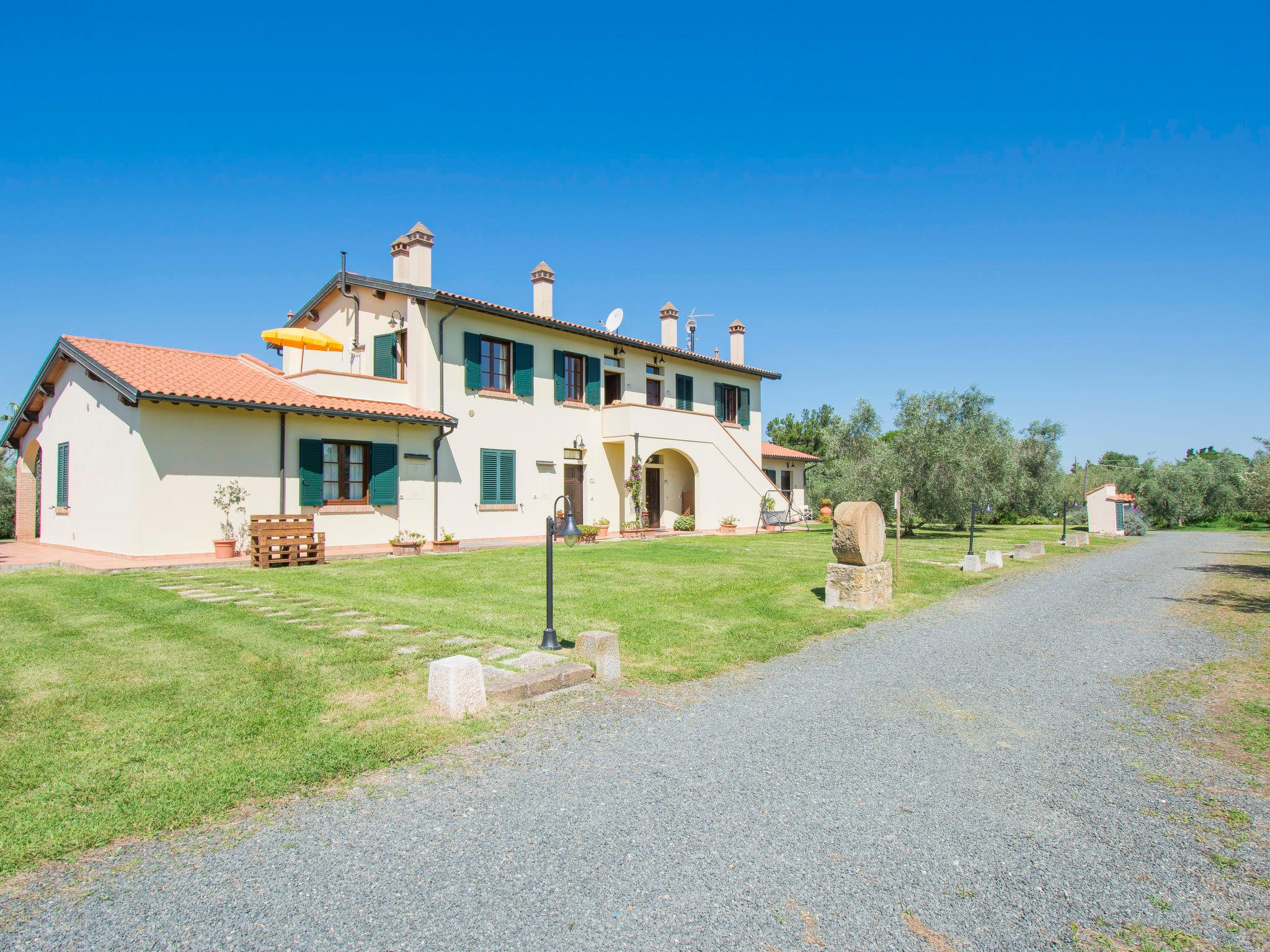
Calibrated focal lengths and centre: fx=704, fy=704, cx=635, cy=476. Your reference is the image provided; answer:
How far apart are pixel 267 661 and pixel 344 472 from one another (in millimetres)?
10640

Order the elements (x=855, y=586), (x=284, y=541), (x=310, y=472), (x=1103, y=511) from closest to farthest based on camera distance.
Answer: (x=855, y=586), (x=284, y=541), (x=310, y=472), (x=1103, y=511)

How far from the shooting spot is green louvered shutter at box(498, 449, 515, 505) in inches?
754

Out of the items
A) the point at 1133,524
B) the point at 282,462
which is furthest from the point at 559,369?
the point at 1133,524

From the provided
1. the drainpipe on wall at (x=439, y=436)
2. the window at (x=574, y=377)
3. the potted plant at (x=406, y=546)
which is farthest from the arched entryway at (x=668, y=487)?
the potted plant at (x=406, y=546)

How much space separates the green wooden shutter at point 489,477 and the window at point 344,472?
3.24m

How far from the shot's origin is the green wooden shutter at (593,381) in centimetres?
2191

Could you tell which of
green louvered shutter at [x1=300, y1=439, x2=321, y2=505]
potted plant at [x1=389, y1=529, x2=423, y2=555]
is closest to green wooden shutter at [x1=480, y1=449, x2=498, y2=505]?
potted plant at [x1=389, y1=529, x2=423, y2=555]

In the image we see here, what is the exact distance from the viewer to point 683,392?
25.5 meters

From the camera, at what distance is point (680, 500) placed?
25.6m

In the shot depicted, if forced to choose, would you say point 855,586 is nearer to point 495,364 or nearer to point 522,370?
point 522,370

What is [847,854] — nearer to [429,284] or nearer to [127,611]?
[127,611]

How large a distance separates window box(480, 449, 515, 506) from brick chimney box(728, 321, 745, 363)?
1232 cm

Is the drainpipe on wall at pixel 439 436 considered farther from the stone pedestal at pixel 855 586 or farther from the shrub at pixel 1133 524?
the shrub at pixel 1133 524

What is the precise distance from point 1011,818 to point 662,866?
185cm
